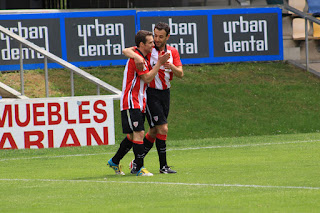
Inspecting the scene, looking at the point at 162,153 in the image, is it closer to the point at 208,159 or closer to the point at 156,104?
the point at 156,104

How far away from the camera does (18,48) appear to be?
63.1ft

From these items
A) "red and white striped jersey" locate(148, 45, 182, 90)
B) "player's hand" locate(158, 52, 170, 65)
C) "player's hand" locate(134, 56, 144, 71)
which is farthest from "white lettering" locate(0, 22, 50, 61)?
"player's hand" locate(158, 52, 170, 65)

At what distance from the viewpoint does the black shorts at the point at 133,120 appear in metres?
10.0

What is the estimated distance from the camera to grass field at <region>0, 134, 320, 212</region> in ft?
24.2

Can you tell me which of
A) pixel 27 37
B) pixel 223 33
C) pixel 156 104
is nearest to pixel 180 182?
pixel 156 104

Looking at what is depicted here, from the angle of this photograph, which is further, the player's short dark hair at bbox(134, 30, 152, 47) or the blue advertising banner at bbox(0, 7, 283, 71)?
the blue advertising banner at bbox(0, 7, 283, 71)

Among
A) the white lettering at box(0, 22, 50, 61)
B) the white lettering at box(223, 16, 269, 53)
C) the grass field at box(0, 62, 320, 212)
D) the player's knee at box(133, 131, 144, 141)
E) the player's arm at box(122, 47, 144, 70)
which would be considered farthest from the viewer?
the white lettering at box(223, 16, 269, 53)

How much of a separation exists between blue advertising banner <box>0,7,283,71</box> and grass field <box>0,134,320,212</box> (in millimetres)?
7462

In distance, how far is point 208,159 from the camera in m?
A: 12.5

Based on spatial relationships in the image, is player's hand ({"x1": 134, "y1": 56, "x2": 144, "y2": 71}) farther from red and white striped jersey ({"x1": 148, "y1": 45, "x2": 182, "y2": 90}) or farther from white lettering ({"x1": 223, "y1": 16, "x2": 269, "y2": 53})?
white lettering ({"x1": 223, "y1": 16, "x2": 269, "y2": 53})

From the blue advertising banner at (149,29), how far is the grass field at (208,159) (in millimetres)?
445

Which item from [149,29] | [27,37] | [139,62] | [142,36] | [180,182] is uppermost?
[149,29]

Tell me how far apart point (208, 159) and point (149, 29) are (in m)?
10.8

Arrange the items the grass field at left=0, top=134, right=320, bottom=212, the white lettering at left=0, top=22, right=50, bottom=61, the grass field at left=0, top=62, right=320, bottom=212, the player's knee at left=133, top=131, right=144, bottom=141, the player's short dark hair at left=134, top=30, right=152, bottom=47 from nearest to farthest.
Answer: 1. the grass field at left=0, top=134, right=320, bottom=212
2. the grass field at left=0, top=62, right=320, bottom=212
3. the player's short dark hair at left=134, top=30, right=152, bottom=47
4. the player's knee at left=133, top=131, right=144, bottom=141
5. the white lettering at left=0, top=22, right=50, bottom=61
